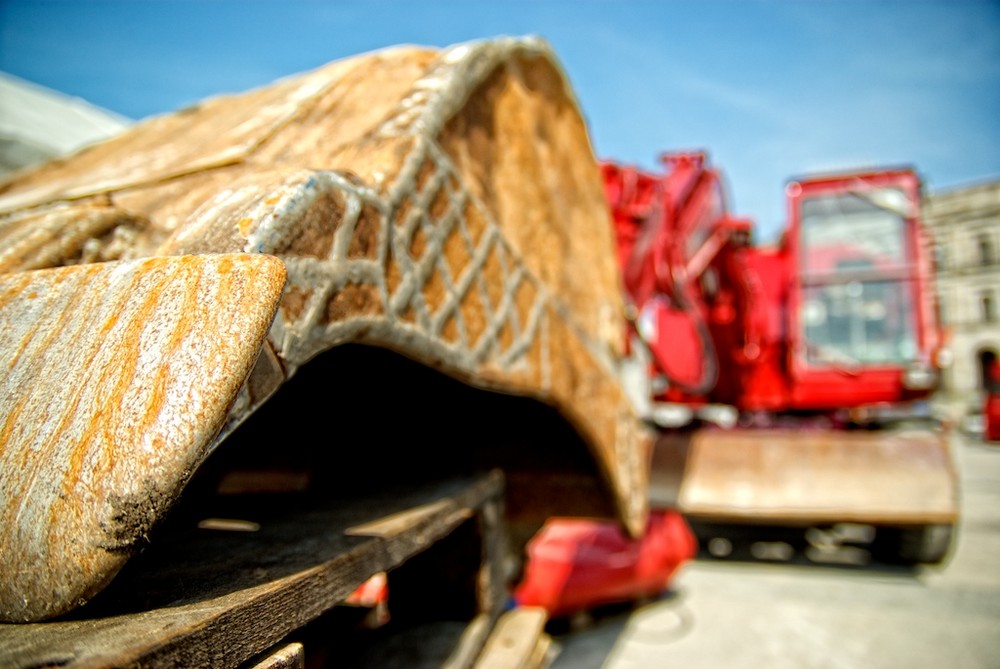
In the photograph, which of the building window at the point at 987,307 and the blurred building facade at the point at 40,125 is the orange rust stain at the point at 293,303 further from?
the building window at the point at 987,307

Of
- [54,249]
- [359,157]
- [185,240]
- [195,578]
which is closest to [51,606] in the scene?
[195,578]

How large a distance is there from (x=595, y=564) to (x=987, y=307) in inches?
1275

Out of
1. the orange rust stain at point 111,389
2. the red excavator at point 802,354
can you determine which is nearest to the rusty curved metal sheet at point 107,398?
the orange rust stain at point 111,389

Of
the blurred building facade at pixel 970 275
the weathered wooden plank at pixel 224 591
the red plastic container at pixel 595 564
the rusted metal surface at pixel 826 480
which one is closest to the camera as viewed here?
the weathered wooden plank at pixel 224 591

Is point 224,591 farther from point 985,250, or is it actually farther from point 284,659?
point 985,250

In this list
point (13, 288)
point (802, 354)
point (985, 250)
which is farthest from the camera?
point (985, 250)

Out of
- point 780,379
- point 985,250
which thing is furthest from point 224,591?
point 985,250

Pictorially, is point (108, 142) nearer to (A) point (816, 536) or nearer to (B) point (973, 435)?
(A) point (816, 536)

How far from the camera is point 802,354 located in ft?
16.3

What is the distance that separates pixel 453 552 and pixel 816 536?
4.54m

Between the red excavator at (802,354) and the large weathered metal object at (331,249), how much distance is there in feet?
4.89

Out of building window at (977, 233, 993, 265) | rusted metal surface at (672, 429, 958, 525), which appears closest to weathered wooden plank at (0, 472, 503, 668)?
rusted metal surface at (672, 429, 958, 525)

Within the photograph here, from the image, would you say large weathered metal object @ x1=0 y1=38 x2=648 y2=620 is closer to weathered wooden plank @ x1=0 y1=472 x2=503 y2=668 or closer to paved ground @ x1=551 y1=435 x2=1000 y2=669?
weathered wooden plank @ x1=0 y1=472 x2=503 y2=668

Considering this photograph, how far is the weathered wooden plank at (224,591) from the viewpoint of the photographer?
61 cm
